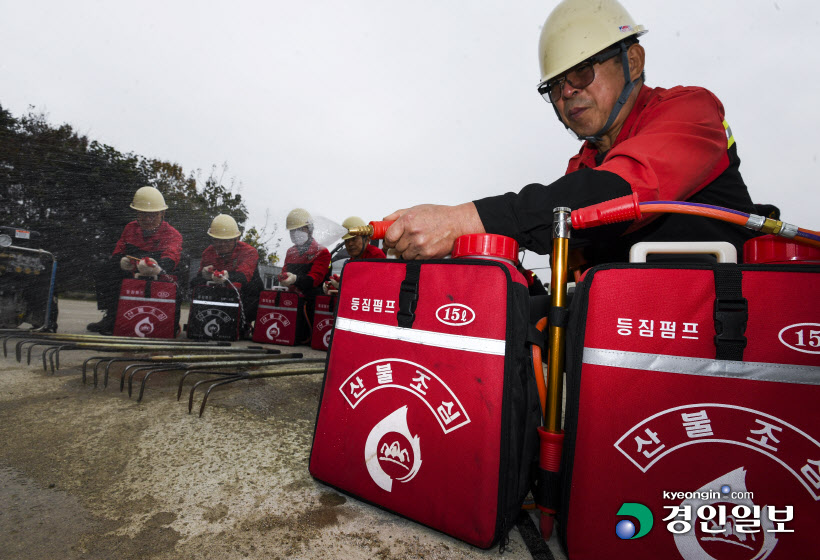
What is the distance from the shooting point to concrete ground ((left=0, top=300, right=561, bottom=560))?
881 millimetres

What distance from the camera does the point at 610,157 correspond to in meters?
1.19

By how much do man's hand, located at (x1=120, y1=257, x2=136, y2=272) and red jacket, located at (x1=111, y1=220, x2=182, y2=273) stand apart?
351mm

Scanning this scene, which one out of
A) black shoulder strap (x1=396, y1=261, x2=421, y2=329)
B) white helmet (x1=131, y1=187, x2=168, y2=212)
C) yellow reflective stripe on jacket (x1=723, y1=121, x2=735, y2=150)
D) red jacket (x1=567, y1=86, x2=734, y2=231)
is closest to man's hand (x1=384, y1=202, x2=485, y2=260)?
black shoulder strap (x1=396, y1=261, x2=421, y2=329)

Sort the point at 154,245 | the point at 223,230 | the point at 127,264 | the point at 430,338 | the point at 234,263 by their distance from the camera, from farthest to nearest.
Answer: the point at 223,230
the point at 234,263
the point at 154,245
the point at 127,264
the point at 430,338

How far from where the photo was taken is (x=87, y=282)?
1630 cm

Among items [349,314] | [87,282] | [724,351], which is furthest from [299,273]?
[87,282]

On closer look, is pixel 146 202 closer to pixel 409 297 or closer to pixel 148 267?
pixel 148 267

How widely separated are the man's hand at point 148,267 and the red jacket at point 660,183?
5.20m

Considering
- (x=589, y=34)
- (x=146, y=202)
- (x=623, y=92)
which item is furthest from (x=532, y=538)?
(x=146, y=202)

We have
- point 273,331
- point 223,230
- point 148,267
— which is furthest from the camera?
point 223,230

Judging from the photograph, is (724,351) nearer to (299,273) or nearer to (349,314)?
(349,314)

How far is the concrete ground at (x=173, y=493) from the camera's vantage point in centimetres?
88

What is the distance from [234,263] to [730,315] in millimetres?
6846

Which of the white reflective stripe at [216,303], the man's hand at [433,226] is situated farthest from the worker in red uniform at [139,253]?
the man's hand at [433,226]
